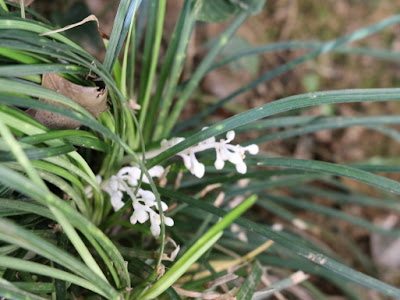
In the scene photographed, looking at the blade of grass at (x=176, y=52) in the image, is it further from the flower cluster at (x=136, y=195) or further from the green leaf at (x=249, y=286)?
the green leaf at (x=249, y=286)

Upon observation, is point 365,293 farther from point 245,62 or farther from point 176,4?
point 176,4

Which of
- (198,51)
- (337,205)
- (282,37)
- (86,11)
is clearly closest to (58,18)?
(86,11)

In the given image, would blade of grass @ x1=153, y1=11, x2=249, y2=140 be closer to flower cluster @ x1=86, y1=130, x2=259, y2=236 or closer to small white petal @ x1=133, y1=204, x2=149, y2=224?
flower cluster @ x1=86, y1=130, x2=259, y2=236

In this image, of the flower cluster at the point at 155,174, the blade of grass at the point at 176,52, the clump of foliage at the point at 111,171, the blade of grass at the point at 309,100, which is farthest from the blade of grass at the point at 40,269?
the blade of grass at the point at 176,52

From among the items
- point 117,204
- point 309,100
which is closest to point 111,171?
point 117,204

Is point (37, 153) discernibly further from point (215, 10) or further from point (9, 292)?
point (215, 10)

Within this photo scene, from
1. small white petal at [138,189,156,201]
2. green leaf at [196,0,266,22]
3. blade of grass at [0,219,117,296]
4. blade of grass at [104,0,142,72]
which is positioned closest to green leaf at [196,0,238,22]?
green leaf at [196,0,266,22]

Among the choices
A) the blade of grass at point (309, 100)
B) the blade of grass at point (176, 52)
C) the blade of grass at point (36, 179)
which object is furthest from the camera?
the blade of grass at point (176, 52)
